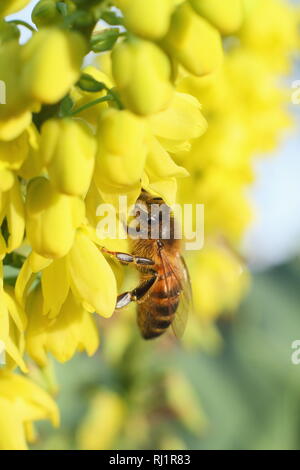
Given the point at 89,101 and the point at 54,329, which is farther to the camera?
the point at 54,329

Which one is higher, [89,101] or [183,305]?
[89,101]

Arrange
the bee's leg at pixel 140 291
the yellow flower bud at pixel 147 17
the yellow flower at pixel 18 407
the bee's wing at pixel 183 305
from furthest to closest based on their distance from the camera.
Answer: the bee's wing at pixel 183 305, the bee's leg at pixel 140 291, the yellow flower at pixel 18 407, the yellow flower bud at pixel 147 17

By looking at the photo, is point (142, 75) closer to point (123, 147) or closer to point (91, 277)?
point (123, 147)

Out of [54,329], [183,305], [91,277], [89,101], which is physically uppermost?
[89,101]

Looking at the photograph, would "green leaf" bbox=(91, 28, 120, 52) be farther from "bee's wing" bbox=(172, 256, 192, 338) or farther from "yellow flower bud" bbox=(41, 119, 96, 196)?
"bee's wing" bbox=(172, 256, 192, 338)

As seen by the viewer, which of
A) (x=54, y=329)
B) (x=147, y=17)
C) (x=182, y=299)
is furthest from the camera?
(x=182, y=299)

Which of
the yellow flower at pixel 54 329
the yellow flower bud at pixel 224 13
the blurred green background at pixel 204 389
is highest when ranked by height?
the yellow flower bud at pixel 224 13

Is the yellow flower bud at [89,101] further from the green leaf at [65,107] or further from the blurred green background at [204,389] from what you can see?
the blurred green background at [204,389]

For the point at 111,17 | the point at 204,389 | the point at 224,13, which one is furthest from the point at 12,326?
the point at 204,389

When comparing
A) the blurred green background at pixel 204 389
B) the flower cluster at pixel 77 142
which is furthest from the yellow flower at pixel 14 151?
the blurred green background at pixel 204 389
